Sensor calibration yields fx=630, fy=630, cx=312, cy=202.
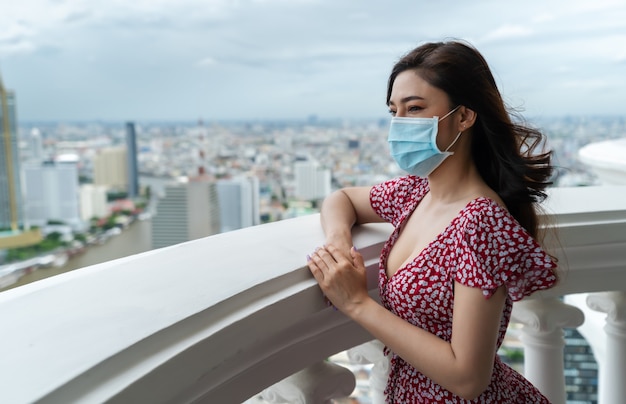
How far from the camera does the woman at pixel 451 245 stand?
0.94 meters

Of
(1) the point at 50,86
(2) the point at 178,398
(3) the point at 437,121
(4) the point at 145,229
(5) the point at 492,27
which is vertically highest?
(5) the point at 492,27

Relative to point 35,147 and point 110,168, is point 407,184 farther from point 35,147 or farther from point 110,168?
point 110,168

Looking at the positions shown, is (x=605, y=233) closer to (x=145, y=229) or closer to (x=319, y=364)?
(x=319, y=364)

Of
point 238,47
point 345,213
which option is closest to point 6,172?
point 345,213

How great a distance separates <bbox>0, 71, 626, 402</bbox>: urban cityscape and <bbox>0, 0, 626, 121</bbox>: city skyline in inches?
14.9

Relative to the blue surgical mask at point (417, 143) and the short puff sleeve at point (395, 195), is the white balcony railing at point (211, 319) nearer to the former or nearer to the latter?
the short puff sleeve at point (395, 195)

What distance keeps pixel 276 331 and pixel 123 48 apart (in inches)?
537

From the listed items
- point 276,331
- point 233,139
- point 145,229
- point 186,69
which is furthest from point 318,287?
point 186,69

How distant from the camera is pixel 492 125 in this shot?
3.59ft

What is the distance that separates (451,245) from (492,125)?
242 mm

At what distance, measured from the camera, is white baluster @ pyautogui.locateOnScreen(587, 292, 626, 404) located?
1.37 metres

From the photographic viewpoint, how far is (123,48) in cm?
1340

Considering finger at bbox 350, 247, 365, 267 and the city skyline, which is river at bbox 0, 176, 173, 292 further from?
the city skyline

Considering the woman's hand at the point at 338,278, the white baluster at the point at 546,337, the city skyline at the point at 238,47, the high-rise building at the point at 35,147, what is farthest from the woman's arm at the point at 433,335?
the city skyline at the point at 238,47
